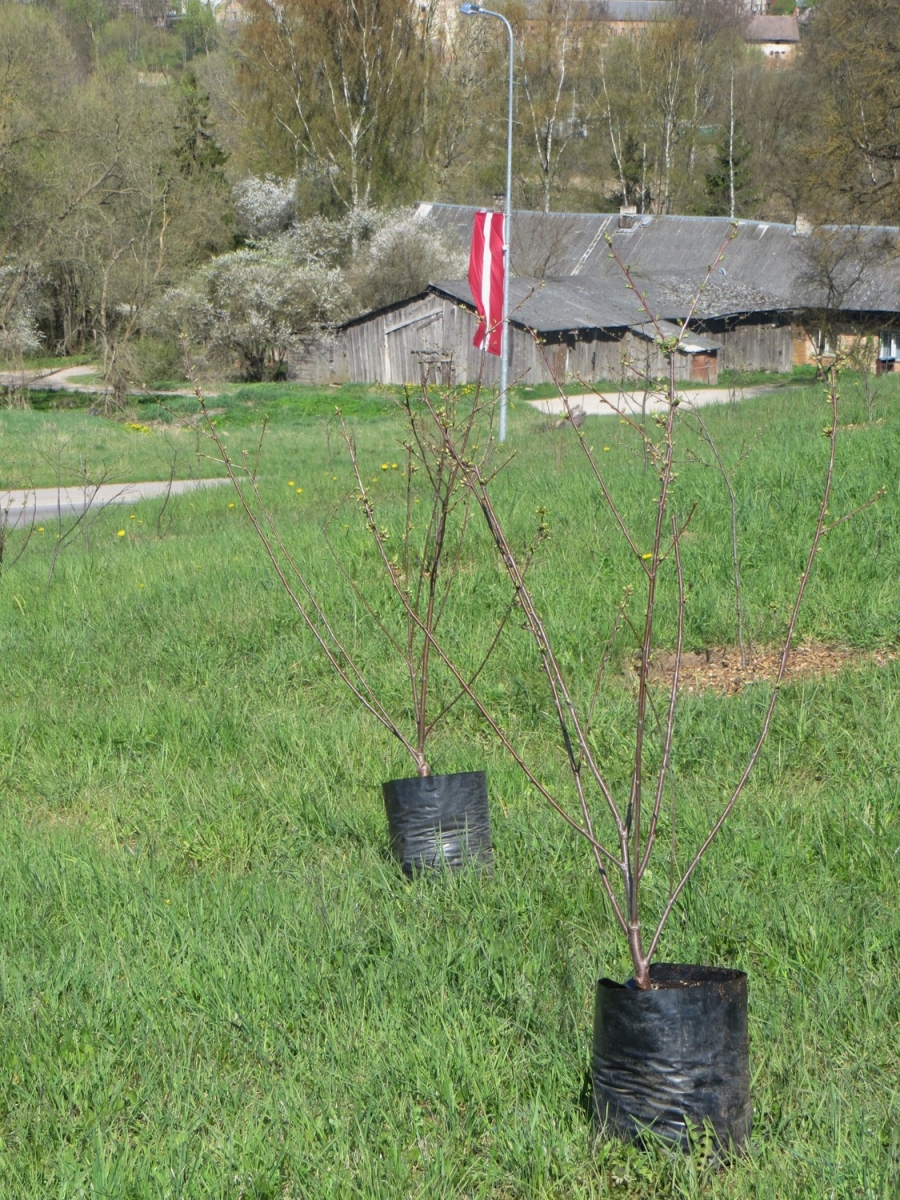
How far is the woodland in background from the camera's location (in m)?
31.5

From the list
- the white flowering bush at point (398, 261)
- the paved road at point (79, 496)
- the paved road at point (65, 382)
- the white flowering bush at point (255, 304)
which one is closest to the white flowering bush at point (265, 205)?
the white flowering bush at point (255, 304)

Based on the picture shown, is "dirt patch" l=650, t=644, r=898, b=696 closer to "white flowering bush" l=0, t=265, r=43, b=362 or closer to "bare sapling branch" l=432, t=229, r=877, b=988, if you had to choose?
"bare sapling branch" l=432, t=229, r=877, b=988

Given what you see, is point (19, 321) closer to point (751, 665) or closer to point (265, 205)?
point (265, 205)

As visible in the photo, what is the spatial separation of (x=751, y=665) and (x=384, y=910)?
2836 millimetres

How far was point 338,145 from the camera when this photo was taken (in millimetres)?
49062

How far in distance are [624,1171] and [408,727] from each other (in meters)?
3.20

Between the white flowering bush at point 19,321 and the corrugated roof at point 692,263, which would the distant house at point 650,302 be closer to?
the corrugated roof at point 692,263


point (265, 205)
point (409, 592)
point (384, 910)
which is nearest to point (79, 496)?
point (409, 592)

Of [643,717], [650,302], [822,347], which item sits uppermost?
[650,302]

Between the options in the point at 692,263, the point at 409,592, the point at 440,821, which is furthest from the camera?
the point at 692,263

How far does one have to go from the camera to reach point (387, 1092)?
2.58m

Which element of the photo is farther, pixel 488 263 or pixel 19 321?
pixel 19 321

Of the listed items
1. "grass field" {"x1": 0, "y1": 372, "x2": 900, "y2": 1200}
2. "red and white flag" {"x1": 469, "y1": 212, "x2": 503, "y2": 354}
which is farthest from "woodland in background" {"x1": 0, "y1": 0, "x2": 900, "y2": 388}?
"grass field" {"x1": 0, "y1": 372, "x2": 900, "y2": 1200}

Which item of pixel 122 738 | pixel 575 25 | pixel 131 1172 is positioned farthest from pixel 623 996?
pixel 575 25
